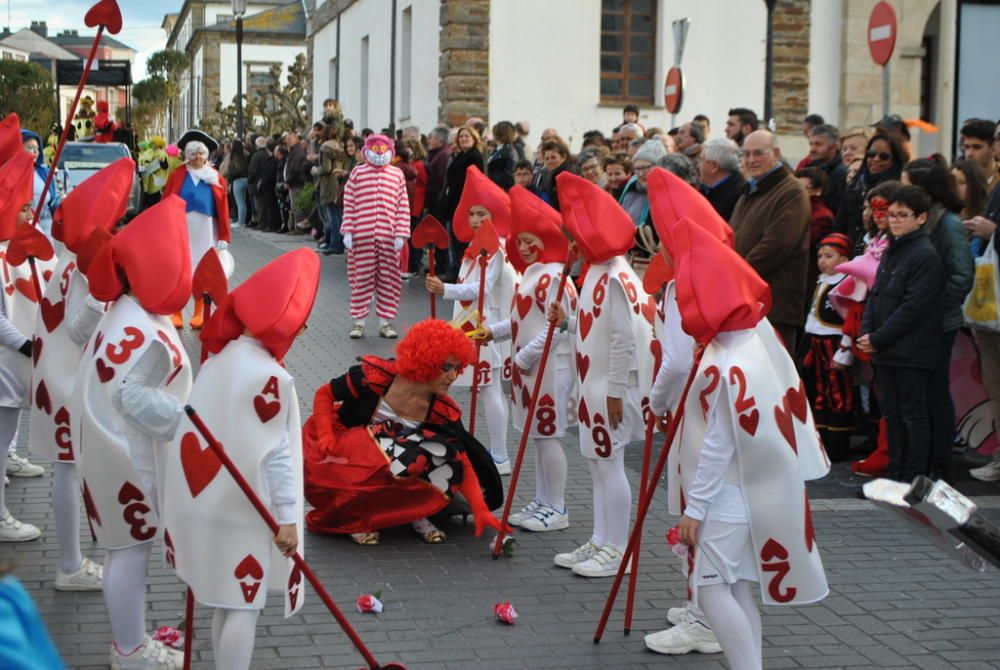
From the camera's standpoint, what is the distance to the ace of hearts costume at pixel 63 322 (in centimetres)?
649

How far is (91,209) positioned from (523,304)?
254 centimetres

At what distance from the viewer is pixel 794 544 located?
5031 mm

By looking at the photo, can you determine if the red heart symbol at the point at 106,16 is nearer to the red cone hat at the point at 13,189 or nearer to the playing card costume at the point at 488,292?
the red cone hat at the point at 13,189

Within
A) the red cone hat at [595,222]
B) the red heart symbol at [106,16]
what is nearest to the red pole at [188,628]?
the red cone hat at [595,222]

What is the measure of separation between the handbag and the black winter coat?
50 cm

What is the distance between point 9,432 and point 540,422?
2.74m

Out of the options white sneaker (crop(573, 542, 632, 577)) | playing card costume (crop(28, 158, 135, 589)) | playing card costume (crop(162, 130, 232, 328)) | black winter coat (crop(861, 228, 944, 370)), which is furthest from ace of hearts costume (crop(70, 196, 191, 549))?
playing card costume (crop(162, 130, 232, 328))

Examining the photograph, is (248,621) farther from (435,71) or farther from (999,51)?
(435,71)

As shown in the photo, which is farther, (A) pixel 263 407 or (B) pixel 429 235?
(B) pixel 429 235

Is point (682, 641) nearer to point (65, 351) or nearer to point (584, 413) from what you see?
point (584, 413)

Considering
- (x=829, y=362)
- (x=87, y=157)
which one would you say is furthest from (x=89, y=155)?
(x=829, y=362)

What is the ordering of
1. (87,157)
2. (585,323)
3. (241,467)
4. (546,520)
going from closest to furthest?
(241,467) < (585,323) < (546,520) < (87,157)

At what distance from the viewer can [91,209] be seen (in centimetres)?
652

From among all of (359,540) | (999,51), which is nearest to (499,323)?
(359,540)
